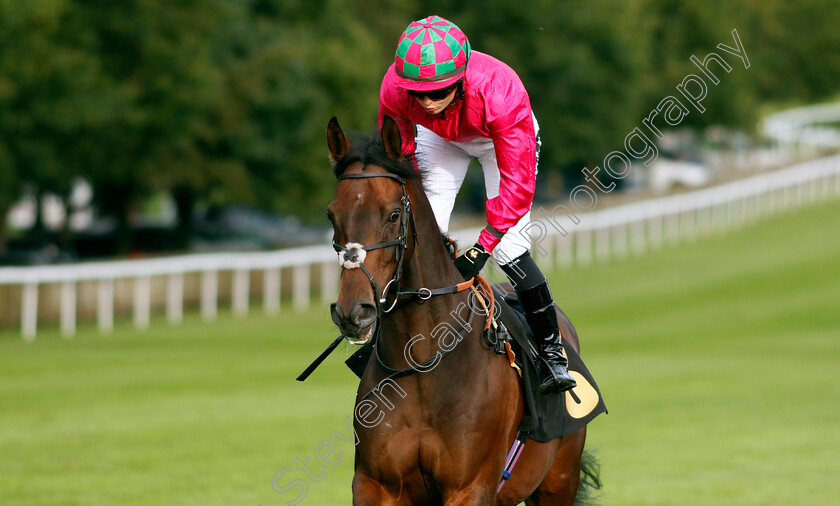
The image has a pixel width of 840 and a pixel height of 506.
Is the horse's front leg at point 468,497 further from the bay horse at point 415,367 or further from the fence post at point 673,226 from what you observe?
the fence post at point 673,226

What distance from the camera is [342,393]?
13109 millimetres

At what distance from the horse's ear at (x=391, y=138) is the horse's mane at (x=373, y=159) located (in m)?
0.02

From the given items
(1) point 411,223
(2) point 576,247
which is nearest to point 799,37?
(2) point 576,247

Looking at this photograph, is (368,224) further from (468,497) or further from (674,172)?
(674,172)

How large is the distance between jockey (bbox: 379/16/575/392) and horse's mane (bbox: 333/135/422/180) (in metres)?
0.23

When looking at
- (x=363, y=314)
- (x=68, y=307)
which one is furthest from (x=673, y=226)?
(x=363, y=314)

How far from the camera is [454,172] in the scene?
17.5ft

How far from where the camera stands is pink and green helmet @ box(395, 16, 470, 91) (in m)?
4.58

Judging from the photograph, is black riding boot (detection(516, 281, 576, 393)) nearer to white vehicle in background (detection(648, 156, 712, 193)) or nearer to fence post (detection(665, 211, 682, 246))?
fence post (detection(665, 211, 682, 246))

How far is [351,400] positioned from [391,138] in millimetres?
8320

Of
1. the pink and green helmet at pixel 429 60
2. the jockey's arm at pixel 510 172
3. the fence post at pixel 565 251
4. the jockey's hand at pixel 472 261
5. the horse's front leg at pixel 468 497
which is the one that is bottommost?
the fence post at pixel 565 251

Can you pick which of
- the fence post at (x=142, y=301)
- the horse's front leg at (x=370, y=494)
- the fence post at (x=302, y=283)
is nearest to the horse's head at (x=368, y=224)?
the horse's front leg at (x=370, y=494)

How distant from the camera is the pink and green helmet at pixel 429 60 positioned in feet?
15.0

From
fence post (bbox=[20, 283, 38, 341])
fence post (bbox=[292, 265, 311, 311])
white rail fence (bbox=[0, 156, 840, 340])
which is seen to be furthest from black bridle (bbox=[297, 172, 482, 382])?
fence post (bbox=[292, 265, 311, 311])
